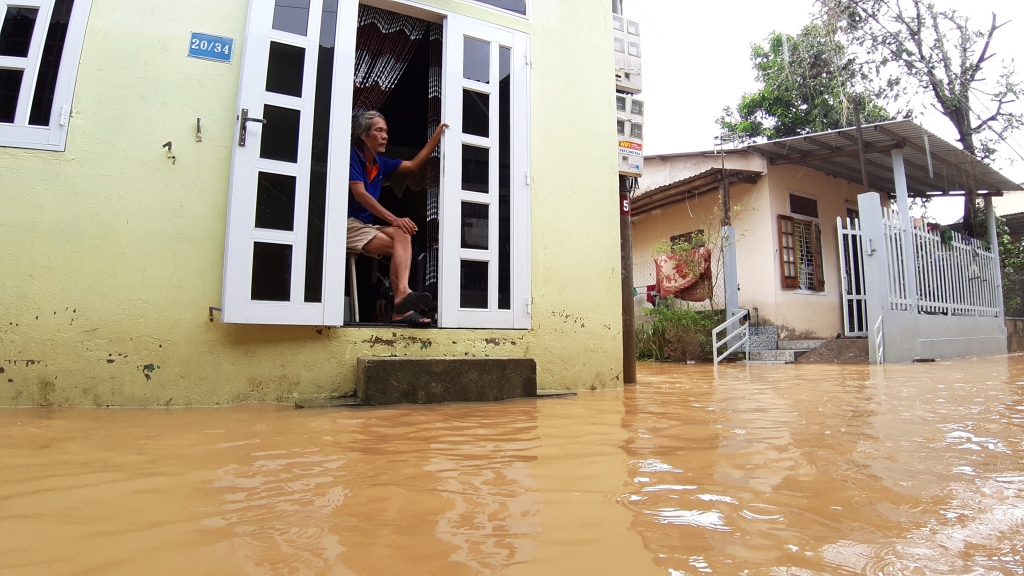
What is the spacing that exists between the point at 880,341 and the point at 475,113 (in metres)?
6.77

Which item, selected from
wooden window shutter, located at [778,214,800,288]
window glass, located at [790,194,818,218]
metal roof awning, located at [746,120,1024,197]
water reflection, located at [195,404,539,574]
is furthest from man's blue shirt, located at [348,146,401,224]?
window glass, located at [790,194,818,218]

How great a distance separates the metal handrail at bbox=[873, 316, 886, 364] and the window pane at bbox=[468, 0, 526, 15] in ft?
21.4

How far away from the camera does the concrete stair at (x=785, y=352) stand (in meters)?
9.50

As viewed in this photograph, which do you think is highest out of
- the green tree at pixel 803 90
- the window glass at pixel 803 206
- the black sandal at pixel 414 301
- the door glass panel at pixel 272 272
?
the green tree at pixel 803 90

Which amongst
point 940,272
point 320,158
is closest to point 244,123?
point 320,158

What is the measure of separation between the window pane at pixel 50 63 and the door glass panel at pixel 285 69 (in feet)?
3.50

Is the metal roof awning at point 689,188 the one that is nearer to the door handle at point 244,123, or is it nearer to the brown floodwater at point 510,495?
the brown floodwater at point 510,495

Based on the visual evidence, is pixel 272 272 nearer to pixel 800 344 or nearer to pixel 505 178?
pixel 505 178

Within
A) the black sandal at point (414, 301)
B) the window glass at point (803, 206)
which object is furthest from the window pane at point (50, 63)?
the window glass at point (803, 206)

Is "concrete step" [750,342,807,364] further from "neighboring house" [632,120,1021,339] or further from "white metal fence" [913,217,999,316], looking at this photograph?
"white metal fence" [913,217,999,316]

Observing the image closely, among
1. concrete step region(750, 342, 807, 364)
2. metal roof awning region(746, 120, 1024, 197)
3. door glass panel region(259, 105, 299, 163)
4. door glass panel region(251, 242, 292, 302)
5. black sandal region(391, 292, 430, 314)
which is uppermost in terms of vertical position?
metal roof awning region(746, 120, 1024, 197)

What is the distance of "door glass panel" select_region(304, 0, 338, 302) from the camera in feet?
11.3

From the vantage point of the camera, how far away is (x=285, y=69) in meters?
3.51

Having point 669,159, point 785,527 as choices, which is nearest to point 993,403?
point 785,527
